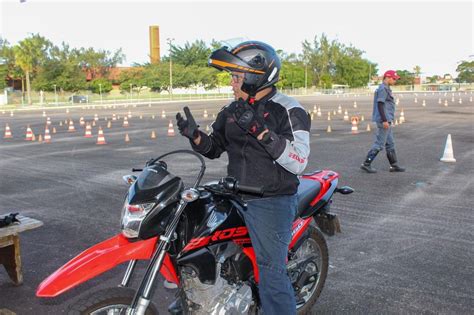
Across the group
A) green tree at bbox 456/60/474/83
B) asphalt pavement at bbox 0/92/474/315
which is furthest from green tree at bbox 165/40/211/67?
green tree at bbox 456/60/474/83

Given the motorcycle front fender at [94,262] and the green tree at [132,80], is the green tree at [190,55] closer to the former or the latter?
the green tree at [132,80]

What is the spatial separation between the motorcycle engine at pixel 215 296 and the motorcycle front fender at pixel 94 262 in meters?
0.39

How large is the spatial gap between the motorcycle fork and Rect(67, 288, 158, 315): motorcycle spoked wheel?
6 cm

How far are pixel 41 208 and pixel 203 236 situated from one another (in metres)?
5.60

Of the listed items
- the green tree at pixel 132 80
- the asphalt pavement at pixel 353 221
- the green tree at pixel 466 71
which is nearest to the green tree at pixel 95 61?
the green tree at pixel 132 80

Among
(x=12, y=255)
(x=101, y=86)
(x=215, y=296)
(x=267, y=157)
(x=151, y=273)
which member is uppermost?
(x=101, y=86)

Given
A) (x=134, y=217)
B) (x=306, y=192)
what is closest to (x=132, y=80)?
(x=306, y=192)

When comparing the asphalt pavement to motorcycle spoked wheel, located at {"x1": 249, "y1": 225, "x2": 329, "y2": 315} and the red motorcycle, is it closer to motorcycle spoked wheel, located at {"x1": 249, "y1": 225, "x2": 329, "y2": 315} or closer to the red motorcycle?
motorcycle spoked wheel, located at {"x1": 249, "y1": 225, "x2": 329, "y2": 315}

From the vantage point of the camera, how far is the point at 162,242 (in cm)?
279

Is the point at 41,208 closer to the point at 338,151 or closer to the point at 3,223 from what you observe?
the point at 3,223

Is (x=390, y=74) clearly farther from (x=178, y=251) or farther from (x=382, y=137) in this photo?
(x=178, y=251)

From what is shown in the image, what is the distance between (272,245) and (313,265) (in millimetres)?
1105

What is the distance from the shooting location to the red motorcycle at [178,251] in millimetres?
2734

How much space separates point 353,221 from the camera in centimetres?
676
